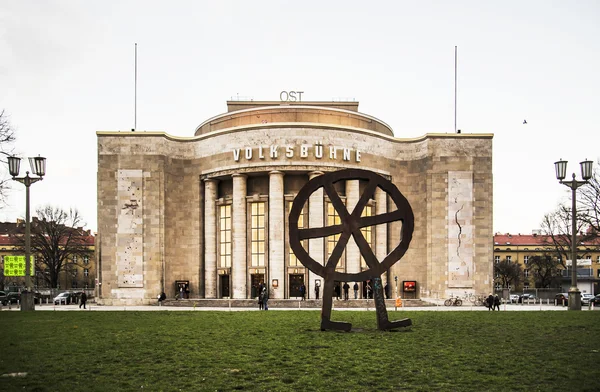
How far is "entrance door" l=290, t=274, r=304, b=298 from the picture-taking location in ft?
187

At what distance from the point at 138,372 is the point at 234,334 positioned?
840 centimetres

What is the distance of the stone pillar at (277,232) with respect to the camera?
55625 millimetres

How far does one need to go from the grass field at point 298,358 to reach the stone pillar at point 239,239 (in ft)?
103

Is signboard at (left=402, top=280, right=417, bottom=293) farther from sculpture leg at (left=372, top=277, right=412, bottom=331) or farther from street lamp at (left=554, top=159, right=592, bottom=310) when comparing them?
sculpture leg at (left=372, top=277, right=412, bottom=331)

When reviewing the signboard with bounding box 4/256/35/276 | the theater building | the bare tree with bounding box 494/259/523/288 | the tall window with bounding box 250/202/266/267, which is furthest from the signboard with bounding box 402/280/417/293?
the bare tree with bounding box 494/259/523/288

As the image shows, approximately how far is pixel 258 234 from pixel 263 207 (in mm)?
2710

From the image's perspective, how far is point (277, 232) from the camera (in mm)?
55781

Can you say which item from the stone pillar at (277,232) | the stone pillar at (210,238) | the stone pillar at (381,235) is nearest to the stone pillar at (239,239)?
the stone pillar at (210,238)

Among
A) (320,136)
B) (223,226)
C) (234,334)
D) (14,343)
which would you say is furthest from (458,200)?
(14,343)

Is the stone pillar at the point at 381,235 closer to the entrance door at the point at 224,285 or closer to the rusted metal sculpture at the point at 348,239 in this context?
the entrance door at the point at 224,285

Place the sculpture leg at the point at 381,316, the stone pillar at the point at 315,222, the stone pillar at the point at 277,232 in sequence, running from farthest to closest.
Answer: the stone pillar at the point at 315,222, the stone pillar at the point at 277,232, the sculpture leg at the point at 381,316

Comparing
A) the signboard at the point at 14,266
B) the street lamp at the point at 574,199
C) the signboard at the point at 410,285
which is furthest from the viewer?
the signboard at the point at 410,285

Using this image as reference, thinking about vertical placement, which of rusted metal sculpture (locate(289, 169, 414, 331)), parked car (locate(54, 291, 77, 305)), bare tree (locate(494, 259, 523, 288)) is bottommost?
bare tree (locate(494, 259, 523, 288))

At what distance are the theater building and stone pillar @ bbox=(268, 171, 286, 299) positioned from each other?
0.10m
